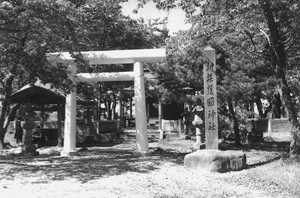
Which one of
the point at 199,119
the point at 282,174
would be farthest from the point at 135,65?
the point at 282,174

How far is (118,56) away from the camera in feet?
39.8

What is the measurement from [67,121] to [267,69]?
798cm

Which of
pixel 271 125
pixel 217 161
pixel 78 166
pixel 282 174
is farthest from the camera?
pixel 271 125

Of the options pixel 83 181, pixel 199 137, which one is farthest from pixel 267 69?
pixel 83 181

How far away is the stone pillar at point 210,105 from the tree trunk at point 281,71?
6.20ft

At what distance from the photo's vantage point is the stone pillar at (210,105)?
32.4ft

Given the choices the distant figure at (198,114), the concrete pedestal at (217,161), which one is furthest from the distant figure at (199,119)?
the concrete pedestal at (217,161)

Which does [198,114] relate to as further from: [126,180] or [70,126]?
[126,180]

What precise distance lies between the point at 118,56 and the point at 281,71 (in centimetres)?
Result: 569

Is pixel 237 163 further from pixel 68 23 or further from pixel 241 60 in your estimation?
pixel 68 23

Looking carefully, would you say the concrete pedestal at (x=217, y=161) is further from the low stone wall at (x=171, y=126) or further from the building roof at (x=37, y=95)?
the low stone wall at (x=171, y=126)

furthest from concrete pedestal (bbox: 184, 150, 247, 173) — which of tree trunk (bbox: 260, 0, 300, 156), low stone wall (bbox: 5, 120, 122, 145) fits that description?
low stone wall (bbox: 5, 120, 122, 145)

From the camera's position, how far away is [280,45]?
33.0ft

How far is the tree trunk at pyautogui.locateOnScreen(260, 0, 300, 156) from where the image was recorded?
31.3ft
